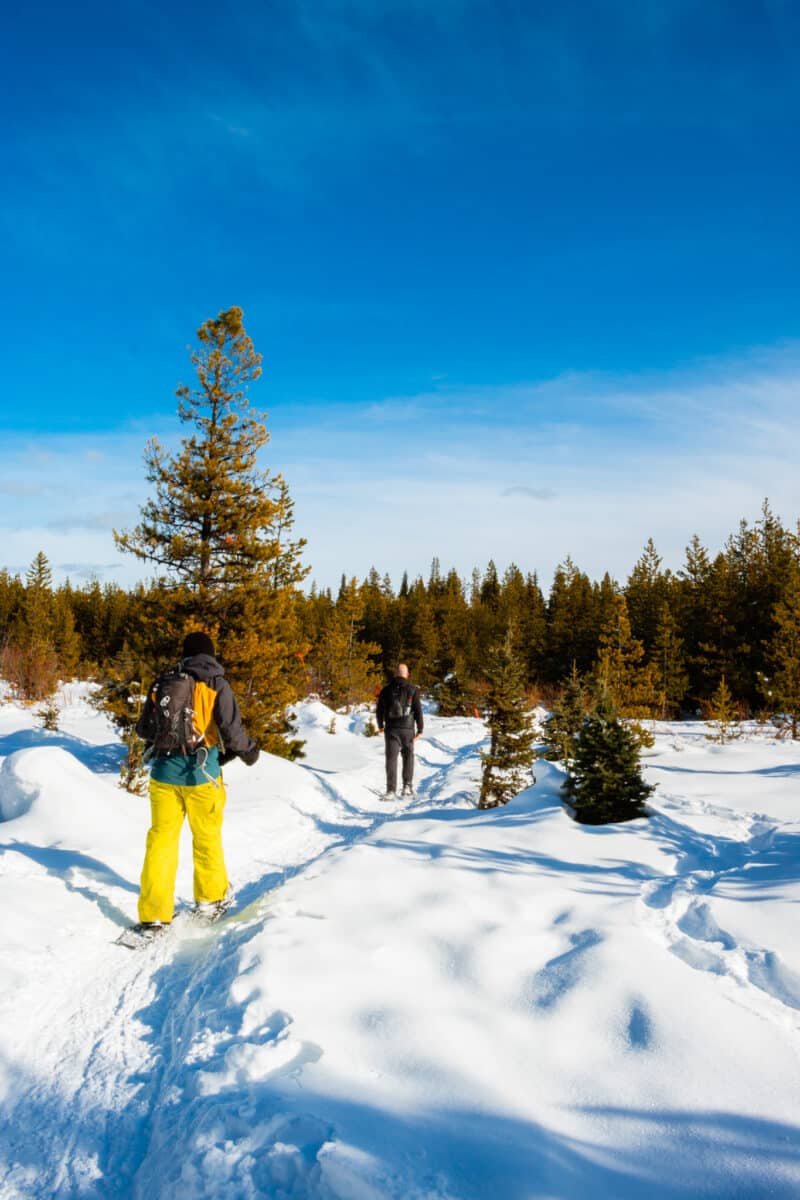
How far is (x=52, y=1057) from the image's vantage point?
10.5 ft

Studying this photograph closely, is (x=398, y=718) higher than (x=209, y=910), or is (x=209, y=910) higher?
(x=398, y=718)

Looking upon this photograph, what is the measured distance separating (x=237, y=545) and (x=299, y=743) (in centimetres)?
509

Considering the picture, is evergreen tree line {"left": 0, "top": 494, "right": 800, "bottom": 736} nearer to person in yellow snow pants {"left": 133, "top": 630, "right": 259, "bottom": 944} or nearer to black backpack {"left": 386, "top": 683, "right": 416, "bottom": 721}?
black backpack {"left": 386, "top": 683, "right": 416, "bottom": 721}

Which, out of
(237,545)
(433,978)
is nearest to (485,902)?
(433,978)

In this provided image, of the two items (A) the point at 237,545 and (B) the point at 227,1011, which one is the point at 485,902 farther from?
(A) the point at 237,545

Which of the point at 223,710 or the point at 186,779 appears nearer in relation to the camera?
the point at 186,779

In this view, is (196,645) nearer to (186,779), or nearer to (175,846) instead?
(186,779)

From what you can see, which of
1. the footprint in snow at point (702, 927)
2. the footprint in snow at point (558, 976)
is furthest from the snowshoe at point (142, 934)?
the footprint in snow at point (702, 927)

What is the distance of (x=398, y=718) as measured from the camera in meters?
11.6

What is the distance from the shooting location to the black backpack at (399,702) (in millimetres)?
11539

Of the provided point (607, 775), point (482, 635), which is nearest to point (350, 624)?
point (482, 635)

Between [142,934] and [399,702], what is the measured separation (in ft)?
23.4

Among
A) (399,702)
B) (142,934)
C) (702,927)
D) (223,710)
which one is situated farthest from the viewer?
(399,702)

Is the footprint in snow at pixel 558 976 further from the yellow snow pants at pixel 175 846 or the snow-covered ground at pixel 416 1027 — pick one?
the yellow snow pants at pixel 175 846
